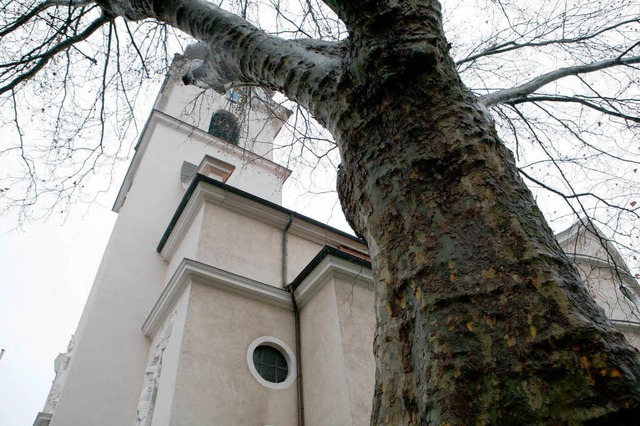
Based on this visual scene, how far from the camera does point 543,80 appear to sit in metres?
4.00

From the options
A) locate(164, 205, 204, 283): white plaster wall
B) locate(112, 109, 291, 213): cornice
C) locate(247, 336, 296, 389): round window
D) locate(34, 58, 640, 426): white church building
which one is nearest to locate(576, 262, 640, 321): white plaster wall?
locate(34, 58, 640, 426): white church building

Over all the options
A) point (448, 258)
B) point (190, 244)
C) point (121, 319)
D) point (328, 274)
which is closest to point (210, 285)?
point (190, 244)

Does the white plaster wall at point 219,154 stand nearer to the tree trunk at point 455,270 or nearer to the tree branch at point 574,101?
the tree branch at point 574,101

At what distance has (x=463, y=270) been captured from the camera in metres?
0.94

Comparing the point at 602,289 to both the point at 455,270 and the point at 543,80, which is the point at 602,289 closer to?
the point at 543,80

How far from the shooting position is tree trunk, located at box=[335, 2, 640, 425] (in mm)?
738

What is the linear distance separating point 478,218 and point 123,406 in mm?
7641

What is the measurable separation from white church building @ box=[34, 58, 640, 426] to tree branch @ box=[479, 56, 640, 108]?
1.70 metres

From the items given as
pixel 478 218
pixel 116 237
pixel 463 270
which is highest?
pixel 116 237

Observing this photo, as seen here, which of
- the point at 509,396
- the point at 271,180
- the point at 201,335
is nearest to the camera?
the point at 509,396

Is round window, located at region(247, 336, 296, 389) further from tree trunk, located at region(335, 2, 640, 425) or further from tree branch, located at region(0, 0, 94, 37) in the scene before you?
tree trunk, located at region(335, 2, 640, 425)

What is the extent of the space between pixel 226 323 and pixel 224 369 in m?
0.71

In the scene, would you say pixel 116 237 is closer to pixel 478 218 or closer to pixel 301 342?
A: pixel 301 342

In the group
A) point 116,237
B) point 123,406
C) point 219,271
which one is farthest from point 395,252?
point 116,237
